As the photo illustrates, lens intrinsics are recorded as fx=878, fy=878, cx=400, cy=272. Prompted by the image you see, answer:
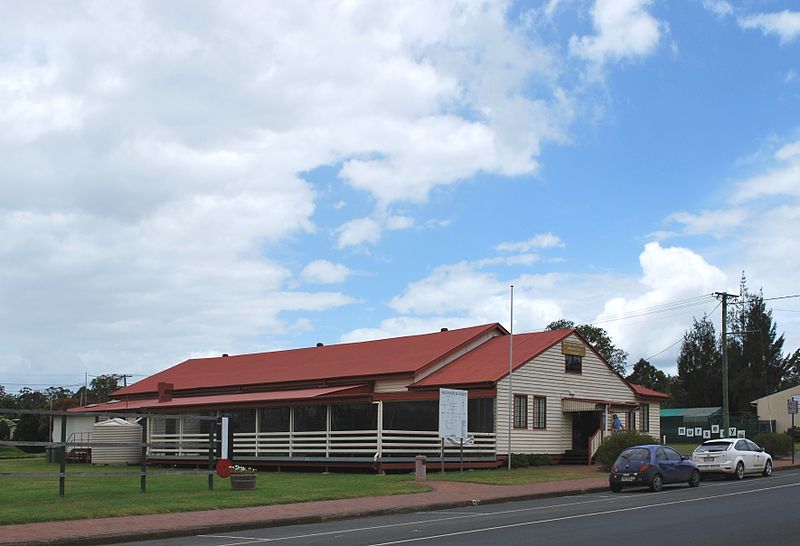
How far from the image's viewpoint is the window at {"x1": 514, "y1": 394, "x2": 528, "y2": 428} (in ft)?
118

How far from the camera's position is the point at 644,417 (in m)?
44.7

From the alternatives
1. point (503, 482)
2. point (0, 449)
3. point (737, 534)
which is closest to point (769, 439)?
point (503, 482)

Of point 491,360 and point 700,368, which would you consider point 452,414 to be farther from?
point 700,368

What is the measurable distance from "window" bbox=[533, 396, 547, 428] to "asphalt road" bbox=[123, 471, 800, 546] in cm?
1387

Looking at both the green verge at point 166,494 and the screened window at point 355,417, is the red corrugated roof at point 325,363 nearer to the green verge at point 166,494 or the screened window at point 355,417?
the screened window at point 355,417

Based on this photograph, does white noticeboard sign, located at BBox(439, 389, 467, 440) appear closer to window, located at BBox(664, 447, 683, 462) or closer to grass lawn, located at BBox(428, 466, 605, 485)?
grass lawn, located at BBox(428, 466, 605, 485)

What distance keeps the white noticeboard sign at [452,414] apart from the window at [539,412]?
7.23m

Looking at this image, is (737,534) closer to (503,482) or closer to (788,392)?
(503,482)

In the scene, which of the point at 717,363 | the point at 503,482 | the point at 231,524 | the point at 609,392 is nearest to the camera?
the point at 231,524

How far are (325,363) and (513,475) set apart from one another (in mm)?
16356

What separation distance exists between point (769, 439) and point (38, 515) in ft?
115

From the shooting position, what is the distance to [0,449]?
2292 inches

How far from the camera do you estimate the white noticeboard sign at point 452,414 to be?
29.6 metres

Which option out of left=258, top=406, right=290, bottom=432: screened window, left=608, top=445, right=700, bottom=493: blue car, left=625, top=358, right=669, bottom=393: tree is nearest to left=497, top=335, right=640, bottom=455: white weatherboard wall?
left=608, top=445, right=700, bottom=493: blue car
